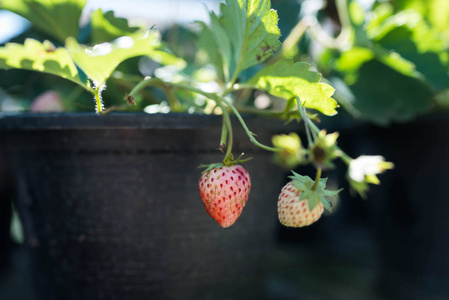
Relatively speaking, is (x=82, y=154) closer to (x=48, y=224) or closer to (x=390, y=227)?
(x=48, y=224)

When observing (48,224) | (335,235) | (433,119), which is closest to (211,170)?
(48,224)

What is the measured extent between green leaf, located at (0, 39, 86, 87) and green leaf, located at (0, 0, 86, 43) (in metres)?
0.18

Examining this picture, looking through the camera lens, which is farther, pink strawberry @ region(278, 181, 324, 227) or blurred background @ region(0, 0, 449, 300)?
blurred background @ region(0, 0, 449, 300)

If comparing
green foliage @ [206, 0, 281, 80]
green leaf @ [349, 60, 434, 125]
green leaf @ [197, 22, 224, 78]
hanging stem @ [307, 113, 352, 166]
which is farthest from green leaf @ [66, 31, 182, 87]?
green leaf @ [349, 60, 434, 125]

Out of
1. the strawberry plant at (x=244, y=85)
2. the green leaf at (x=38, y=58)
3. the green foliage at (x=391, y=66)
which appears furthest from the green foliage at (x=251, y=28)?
the green foliage at (x=391, y=66)

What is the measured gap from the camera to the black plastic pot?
65 centimetres

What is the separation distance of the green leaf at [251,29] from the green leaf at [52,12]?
269 millimetres

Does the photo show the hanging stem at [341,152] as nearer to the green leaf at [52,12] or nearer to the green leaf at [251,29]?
the green leaf at [251,29]

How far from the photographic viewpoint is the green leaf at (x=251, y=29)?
1.67 feet

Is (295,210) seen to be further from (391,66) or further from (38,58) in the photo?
(391,66)

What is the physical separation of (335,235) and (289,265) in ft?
0.88

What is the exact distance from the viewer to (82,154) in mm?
657

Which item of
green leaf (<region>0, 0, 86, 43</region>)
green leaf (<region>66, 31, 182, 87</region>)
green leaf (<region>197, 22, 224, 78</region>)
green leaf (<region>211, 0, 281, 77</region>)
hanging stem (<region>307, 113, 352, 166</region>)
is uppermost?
green leaf (<region>197, 22, 224, 78</region>)

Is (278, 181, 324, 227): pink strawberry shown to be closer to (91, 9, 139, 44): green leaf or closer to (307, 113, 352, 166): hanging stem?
(307, 113, 352, 166): hanging stem
